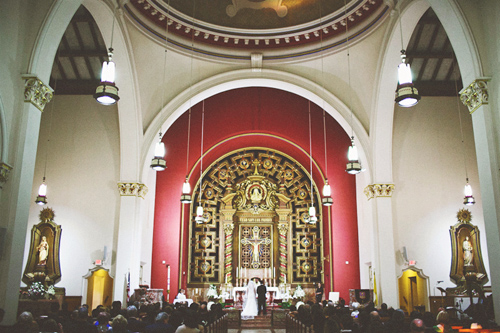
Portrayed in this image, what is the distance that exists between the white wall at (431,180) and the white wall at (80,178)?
902 centimetres

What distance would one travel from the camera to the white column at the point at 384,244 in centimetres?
1281

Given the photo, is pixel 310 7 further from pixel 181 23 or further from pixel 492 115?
pixel 492 115

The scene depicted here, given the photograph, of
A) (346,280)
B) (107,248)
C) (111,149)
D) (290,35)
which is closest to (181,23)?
(290,35)

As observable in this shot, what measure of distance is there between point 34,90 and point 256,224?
11.5 m

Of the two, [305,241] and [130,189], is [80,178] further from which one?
[305,241]

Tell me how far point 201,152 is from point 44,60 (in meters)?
9.21

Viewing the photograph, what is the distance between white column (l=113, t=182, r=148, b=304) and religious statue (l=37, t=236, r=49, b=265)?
7.95 feet

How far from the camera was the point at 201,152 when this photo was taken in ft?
54.8

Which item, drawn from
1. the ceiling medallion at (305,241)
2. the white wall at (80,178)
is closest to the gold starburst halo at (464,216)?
the ceiling medallion at (305,241)

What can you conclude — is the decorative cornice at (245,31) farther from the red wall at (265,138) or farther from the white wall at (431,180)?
the white wall at (431,180)

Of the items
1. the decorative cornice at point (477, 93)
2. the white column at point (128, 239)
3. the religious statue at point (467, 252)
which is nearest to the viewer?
the decorative cornice at point (477, 93)

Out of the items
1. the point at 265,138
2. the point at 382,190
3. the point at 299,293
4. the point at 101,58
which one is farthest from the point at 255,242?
the point at 101,58

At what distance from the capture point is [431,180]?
1470 cm

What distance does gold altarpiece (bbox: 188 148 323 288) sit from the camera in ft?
56.2
